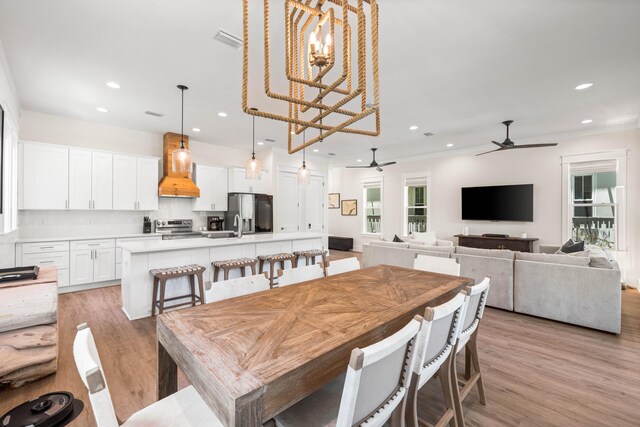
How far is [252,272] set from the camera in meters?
3.89

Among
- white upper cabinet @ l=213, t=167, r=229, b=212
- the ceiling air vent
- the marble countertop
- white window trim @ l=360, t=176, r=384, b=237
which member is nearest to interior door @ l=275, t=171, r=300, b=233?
white upper cabinet @ l=213, t=167, r=229, b=212

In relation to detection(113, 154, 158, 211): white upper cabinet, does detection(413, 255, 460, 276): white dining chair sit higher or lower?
lower

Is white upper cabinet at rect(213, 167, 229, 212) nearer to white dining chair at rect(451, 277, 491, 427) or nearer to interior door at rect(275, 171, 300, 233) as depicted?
interior door at rect(275, 171, 300, 233)

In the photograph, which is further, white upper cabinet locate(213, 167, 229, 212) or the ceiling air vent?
white upper cabinet locate(213, 167, 229, 212)

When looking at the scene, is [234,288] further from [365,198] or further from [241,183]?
[365,198]

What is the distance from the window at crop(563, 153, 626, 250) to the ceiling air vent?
255 inches

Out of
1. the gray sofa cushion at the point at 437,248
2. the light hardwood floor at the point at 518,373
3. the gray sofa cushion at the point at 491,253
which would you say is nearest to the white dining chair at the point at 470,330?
the light hardwood floor at the point at 518,373

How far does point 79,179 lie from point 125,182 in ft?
2.08

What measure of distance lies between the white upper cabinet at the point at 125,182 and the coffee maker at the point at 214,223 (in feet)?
4.80

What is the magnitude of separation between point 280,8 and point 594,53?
3051 mm

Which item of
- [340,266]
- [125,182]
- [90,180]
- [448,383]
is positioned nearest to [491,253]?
[340,266]

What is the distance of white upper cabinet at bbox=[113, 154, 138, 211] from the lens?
5.00 m

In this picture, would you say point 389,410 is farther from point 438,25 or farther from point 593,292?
point 593,292

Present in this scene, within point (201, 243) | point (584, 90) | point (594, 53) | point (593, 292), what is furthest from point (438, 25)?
point (201, 243)
